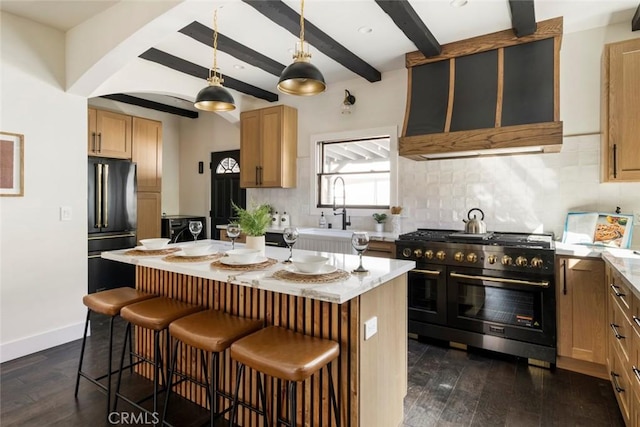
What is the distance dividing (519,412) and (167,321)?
216 cm

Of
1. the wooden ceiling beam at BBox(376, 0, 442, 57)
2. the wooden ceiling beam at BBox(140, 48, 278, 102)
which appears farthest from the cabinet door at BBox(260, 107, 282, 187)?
the wooden ceiling beam at BBox(376, 0, 442, 57)

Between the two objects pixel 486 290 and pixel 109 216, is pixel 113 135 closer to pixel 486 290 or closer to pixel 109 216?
pixel 109 216

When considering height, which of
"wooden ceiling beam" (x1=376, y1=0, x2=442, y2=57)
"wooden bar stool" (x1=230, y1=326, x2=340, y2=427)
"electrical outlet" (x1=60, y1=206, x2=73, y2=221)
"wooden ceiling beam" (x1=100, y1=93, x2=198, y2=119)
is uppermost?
"wooden ceiling beam" (x1=100, y1=93, x2=198, y2=119)

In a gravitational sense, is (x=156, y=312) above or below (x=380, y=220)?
below

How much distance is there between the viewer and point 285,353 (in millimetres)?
1438

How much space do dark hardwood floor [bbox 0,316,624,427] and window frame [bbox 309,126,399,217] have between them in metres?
1.80

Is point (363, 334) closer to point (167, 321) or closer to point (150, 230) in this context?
point (167, 321)

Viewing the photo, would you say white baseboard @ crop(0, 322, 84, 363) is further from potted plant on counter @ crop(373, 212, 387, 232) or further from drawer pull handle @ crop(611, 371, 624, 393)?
drawer pull handle @ crop(611, 371, 624, 393)

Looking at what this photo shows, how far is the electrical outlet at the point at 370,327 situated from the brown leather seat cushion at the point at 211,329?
1.87ft

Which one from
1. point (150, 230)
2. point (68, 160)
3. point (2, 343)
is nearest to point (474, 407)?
point (2, 343)

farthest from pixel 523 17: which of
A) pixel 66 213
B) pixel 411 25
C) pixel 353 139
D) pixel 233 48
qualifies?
pixel 66 213

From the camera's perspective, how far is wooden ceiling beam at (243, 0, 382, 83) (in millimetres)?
2611

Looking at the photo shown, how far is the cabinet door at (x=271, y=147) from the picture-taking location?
4531mm

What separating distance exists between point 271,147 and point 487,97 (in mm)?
2625
